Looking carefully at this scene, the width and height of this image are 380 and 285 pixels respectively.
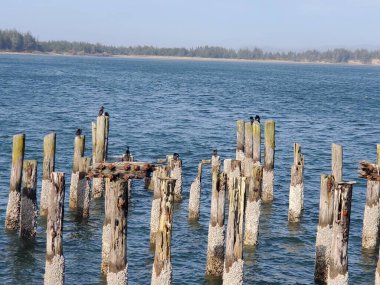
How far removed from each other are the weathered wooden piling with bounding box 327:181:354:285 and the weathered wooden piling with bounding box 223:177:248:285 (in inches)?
100.0

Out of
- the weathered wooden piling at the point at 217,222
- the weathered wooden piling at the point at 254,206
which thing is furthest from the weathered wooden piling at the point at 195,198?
the weathered wooden piling at the point at 217,222

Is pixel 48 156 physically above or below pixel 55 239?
above

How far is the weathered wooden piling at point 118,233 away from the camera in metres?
18.1

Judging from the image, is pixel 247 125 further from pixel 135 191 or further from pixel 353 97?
pixel 353 97

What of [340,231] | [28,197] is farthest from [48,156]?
[340,231]

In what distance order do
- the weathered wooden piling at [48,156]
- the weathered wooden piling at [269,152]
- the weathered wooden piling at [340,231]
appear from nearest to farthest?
1. the weathered wooden piling at [340,231]
2. the weathered wooden piling at [48,156]
3. the weathered wooden piling at [269,152]

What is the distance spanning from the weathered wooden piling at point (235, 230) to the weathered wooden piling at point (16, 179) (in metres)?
9.34

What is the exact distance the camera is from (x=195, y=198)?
28500 mm

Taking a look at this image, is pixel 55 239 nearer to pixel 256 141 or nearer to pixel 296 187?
pixel 296 187

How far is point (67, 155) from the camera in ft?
141

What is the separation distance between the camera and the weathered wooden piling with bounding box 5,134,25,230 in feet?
82.0

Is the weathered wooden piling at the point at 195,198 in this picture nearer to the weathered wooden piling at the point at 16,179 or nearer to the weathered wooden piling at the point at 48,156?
the weathered wooden piling at the point at 48,156

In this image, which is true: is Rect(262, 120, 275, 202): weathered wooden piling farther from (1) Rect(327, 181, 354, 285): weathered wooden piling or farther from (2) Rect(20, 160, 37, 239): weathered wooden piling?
(1) Rect(327, 181, 354, 285): weathered wooden piling

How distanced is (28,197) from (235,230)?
29.0ft
